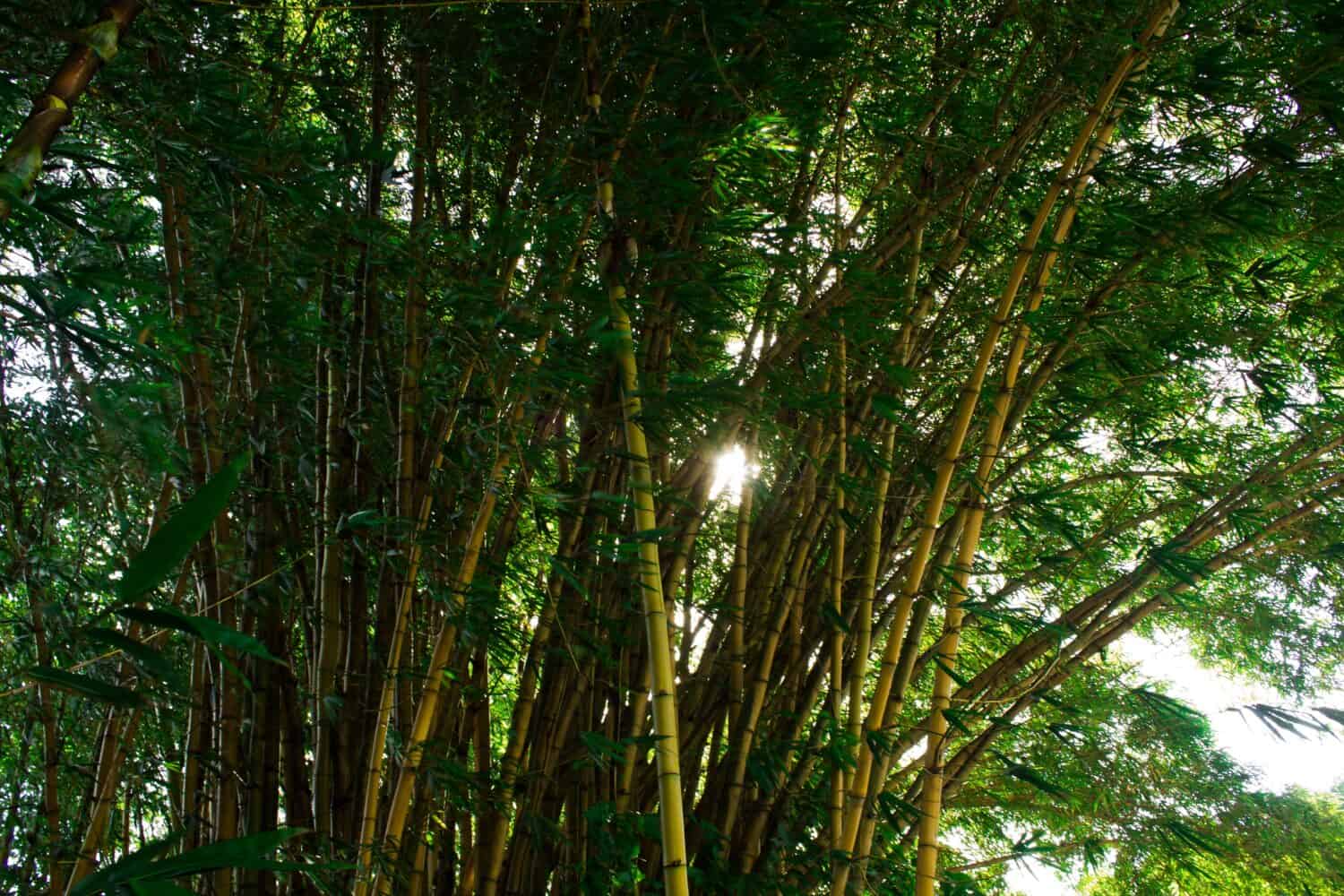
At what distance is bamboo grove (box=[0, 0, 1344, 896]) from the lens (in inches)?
69.4

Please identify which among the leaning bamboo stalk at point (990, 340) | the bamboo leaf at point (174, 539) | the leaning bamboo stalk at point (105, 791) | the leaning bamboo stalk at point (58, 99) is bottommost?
the bamboo leaf at point (174, 539)

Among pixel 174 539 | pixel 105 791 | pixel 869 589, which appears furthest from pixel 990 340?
pixel 105 791

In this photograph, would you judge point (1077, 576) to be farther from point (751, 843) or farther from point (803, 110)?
point (803, 110)

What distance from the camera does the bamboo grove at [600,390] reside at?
1764 mm

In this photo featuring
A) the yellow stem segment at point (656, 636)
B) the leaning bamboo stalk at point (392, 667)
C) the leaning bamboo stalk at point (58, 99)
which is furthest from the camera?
the leaning bamboo stalk at point (392, 667)

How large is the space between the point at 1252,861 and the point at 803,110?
4358 mm

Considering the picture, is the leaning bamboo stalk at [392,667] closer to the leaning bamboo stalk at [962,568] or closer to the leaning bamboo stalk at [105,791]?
the leaning bamboo stalk at [105,791]

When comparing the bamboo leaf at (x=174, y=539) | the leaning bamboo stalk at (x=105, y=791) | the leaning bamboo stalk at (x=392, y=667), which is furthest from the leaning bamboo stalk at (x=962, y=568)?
the leaning bamboo stalk at (x=105, y=791)

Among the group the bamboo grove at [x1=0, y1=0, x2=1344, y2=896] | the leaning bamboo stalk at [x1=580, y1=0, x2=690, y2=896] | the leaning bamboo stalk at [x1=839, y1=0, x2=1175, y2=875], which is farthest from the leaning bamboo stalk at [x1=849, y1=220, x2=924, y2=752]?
the leaning bamboo stalk at [x1=580, y1=0, x2=690, y2=896]

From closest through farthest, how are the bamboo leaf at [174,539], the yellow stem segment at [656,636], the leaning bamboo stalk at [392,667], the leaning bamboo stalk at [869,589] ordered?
1. the bamboo leaf at [174,539]
2. the yellow stem segment at [656,636]
3. the leaning bamboo stalk at [392,667]
4. the leaning bamboo stalk at [869,589]

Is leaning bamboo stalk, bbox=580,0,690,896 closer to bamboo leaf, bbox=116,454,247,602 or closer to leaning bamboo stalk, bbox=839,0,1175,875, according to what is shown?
leaning bamboo stalk, bbox=839,0,1175,875

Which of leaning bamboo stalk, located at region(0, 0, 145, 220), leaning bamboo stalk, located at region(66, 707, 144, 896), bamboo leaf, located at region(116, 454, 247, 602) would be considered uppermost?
leaning bamboo stalk, located at region(0, 0, 145, 220)

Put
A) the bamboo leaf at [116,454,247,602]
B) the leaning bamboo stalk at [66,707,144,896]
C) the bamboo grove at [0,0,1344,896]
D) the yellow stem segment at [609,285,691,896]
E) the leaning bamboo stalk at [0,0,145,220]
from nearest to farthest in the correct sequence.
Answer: the bamboo leaf at [116,454,247,602], the leaning bamboo stalk at [0,0,145,220], the yellow stem segment at [609,285,691,896], the bamboo grove at [0,0,1344,896], the leaning bamboo stalk at [66,707,144,896]

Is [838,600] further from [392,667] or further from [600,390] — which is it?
[392,667]
